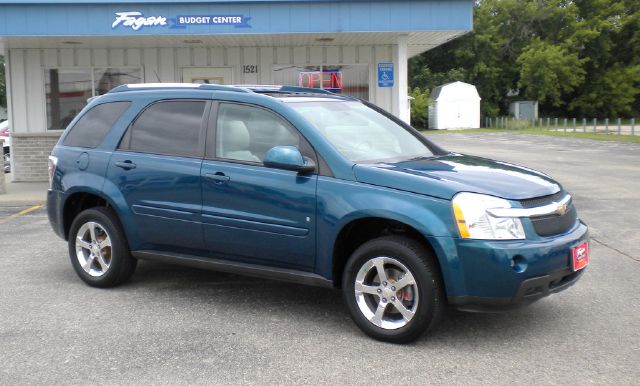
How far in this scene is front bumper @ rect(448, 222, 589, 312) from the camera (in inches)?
166

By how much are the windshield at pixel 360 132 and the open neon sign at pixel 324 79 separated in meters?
8.55

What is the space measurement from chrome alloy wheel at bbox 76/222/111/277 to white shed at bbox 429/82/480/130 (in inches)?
2063

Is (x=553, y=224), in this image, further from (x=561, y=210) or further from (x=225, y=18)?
(x=225, y=18)

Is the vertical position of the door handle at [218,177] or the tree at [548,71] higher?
the tree at [548,71]

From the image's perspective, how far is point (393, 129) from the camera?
589 centimetres

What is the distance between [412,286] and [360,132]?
1.51 meters

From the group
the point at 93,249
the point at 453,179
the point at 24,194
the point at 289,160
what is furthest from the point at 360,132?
the point at 24,194

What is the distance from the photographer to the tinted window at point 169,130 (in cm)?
557

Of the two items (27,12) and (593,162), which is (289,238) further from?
(593,162)

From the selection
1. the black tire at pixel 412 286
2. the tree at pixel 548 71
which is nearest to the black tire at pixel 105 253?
the black tire at pixel 412 286

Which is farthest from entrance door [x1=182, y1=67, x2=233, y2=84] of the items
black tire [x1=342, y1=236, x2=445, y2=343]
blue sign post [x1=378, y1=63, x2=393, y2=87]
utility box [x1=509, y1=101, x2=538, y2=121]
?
utility box [x1=509, y1=101, x2=538, y2=121]

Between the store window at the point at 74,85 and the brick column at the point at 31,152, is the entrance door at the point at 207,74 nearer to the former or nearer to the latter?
the store window at the point at 74,85

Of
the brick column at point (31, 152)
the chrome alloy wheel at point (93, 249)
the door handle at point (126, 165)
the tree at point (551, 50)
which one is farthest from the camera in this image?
the tree at point (551, 50)

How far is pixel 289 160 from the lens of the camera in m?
4.80
